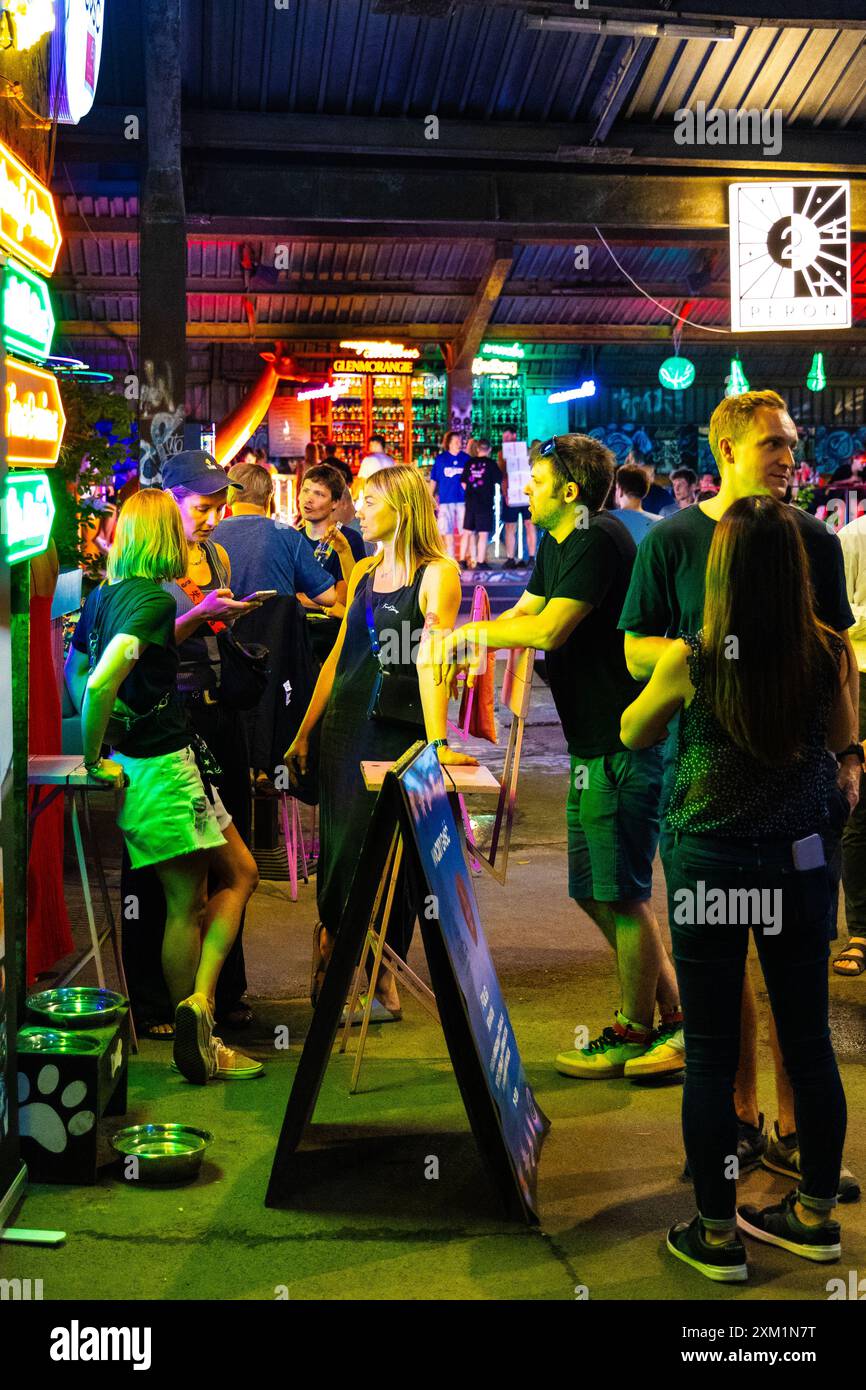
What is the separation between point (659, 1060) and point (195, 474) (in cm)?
280

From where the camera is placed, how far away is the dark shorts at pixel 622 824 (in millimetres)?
4648

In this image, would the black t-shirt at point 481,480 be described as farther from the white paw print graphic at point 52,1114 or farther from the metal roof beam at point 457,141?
the white paw print graphic at point 52,1114

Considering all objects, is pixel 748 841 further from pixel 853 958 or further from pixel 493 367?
pixel 493 367

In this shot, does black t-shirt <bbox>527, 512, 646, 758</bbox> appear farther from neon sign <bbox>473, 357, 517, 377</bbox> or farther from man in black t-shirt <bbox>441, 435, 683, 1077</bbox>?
neon sign <bbox>473, 357, 517, 377</bbox>

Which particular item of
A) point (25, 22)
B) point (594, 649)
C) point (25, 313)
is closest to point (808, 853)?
point (594, 649)

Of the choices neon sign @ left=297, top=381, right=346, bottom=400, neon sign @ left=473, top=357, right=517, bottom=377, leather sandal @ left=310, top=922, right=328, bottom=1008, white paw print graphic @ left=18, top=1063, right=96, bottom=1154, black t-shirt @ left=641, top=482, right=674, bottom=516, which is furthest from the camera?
neon sign @ left=473, top=357, right=517, bottom=377

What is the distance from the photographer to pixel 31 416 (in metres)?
3.91

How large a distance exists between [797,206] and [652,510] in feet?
14.3

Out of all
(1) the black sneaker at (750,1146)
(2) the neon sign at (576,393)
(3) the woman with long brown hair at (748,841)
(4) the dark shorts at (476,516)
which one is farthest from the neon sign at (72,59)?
(2) the neon sign at (576,393)

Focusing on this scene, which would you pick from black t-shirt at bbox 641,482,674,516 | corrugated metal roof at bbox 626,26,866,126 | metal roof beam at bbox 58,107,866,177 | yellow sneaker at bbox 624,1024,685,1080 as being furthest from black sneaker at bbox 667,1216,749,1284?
black t-shirt at bbox 641,482,674,516

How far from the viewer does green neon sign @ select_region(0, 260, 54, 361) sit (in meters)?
3.67

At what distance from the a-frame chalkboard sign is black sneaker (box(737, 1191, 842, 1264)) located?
0.56m
